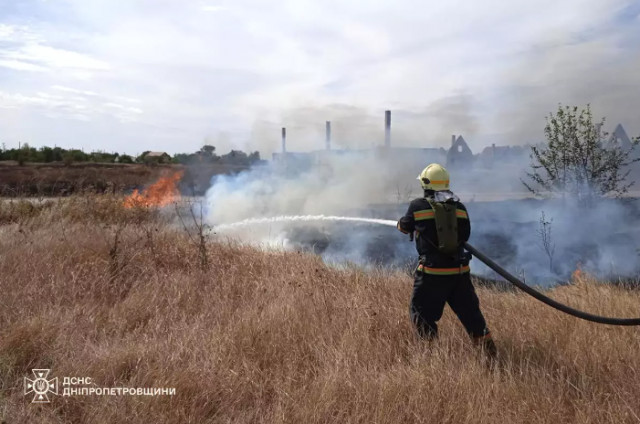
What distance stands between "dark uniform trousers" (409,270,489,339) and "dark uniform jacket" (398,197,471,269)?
0.11 meters

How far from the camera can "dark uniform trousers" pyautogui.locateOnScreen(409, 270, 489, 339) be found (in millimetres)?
3465

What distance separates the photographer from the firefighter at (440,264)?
11.3ft

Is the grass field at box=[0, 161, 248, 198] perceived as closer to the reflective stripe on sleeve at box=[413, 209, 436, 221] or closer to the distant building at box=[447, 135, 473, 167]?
the distant building at box=[447, 135, 473, 167]

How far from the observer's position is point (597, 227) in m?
11.3

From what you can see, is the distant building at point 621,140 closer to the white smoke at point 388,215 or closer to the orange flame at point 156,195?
the white smoke at point 388,215

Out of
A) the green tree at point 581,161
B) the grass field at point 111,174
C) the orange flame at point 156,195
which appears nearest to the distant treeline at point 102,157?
the grass field at point 111,174

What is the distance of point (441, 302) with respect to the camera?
11.4 ft

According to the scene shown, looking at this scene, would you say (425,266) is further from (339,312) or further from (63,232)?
(63,232)

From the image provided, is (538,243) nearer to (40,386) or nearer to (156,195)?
(156,195)

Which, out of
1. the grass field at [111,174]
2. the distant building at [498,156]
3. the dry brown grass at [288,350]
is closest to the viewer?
the dry brown grass at [288,350]

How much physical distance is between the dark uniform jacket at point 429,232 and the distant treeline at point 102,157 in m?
21.0

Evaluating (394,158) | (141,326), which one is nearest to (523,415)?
(141,326)

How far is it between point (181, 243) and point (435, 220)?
14.7ft

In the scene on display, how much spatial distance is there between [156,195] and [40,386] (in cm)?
1108
